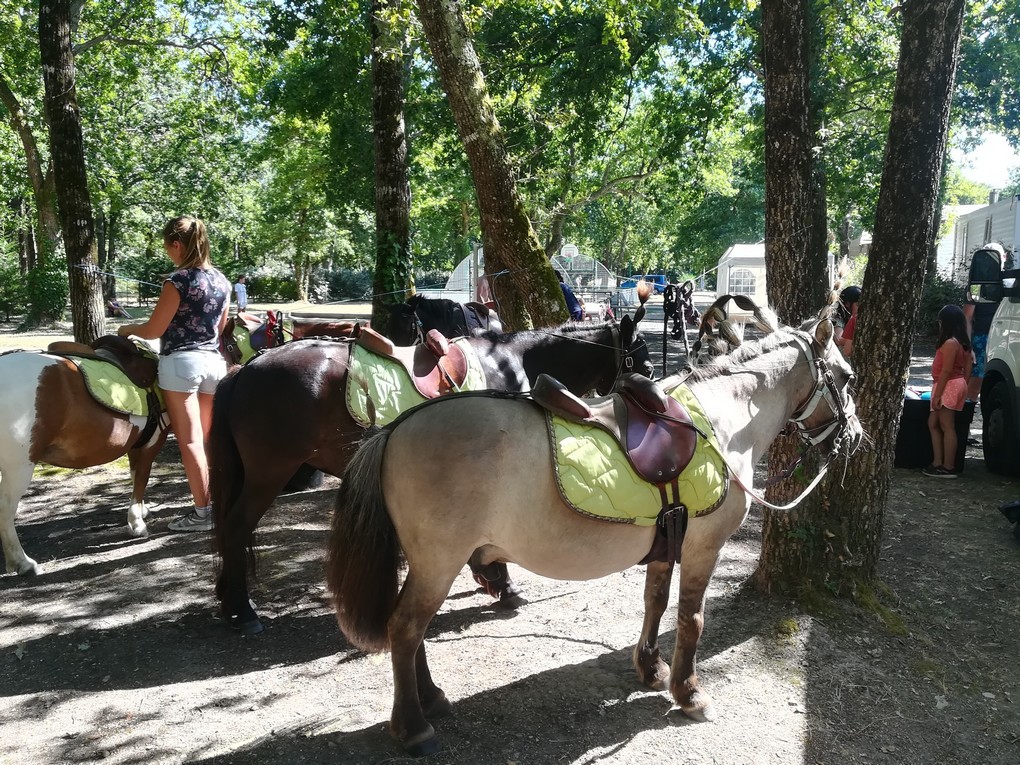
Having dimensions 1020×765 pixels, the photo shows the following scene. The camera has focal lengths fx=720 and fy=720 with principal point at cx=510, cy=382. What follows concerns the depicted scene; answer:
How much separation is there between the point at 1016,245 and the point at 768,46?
11.4m

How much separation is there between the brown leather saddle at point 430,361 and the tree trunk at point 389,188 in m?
4.70

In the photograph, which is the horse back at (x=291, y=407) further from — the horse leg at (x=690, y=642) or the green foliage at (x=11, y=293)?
the green foliage at (x=11, y=293)

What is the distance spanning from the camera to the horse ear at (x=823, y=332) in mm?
3404

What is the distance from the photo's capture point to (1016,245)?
1285cm

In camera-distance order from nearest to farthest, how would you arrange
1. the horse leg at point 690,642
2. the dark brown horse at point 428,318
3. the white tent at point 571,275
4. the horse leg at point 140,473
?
the horse leg at point 690,642, the horse leg at point 140,473, the dark brown horse at point 428,318, the white tent at point 571,275

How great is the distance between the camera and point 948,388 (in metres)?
7.06

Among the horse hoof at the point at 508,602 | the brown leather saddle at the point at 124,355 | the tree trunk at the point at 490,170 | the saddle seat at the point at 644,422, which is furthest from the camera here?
the tree trunk at the point at 490,170

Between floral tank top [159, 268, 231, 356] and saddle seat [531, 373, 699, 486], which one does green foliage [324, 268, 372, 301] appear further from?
saddle seat [531, 373, 699, 486]

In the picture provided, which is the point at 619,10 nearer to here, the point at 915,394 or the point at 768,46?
the point at 768,46

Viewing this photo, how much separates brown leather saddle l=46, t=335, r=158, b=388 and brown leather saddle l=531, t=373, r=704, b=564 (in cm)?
380

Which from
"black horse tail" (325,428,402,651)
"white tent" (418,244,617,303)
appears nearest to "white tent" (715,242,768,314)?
"white tent" (418,244,617,303)

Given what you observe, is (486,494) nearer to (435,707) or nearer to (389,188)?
(435,707)

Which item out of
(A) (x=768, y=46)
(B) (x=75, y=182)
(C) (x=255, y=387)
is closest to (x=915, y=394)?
(A) (x=768, y=46)

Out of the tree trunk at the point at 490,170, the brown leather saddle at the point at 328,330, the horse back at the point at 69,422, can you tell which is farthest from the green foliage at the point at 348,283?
the horse back at the point at 69,422
